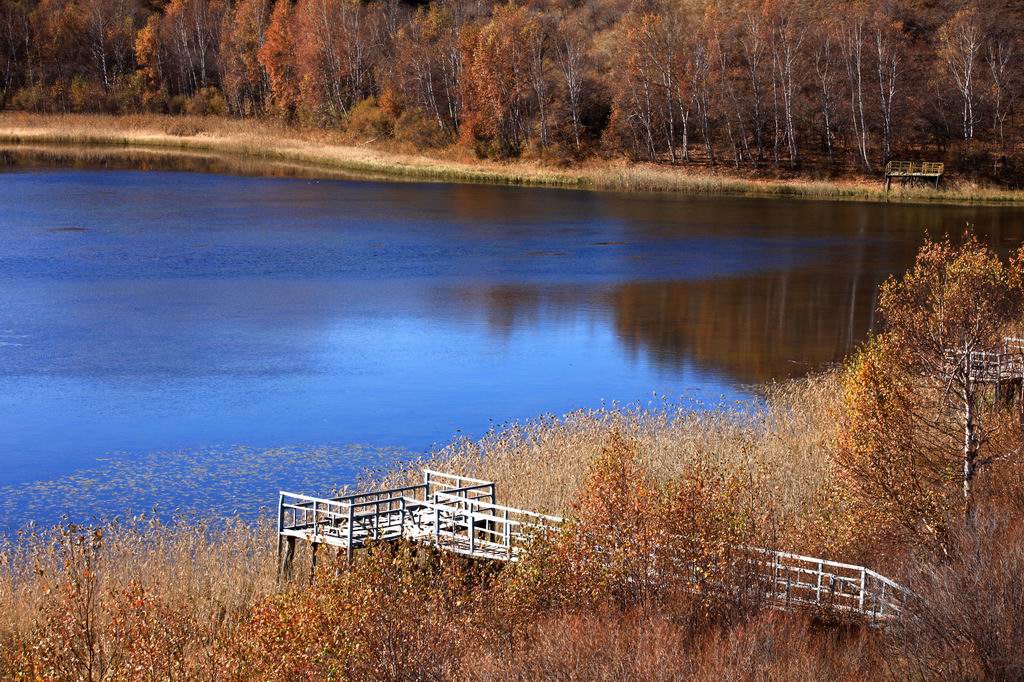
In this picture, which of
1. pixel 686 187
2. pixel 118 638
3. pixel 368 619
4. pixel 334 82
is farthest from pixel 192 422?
pixel 334 82

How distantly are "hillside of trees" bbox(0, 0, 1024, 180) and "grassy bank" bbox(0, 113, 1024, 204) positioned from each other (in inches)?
78.8

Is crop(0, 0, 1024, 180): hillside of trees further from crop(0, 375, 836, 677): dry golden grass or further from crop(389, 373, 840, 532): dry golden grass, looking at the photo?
crop(0, 375, 836, 677): dry golden grass

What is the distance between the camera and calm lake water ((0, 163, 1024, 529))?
24625 millimetres

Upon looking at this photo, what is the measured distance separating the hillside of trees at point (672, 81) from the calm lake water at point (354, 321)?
13972 mm

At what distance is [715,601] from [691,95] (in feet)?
231

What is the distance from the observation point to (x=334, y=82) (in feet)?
343

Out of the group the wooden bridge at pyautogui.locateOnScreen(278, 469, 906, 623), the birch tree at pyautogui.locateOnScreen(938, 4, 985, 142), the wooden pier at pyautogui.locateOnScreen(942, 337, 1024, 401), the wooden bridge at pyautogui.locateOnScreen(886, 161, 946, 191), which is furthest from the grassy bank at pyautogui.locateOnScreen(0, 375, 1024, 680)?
the birch tree at pyautogui.locateOnScreen(938, 4, 985, 142)

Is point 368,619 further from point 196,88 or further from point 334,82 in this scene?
point 196,88

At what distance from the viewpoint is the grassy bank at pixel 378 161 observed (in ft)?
251

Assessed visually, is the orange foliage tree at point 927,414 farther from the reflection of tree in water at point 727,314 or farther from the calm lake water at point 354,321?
the reflection of tree in water at point 727,314

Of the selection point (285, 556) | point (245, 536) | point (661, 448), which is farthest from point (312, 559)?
point (661, 448)

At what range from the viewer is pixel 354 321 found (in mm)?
37062

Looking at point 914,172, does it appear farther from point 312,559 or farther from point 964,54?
point 312,559

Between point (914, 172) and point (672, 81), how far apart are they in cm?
1703
